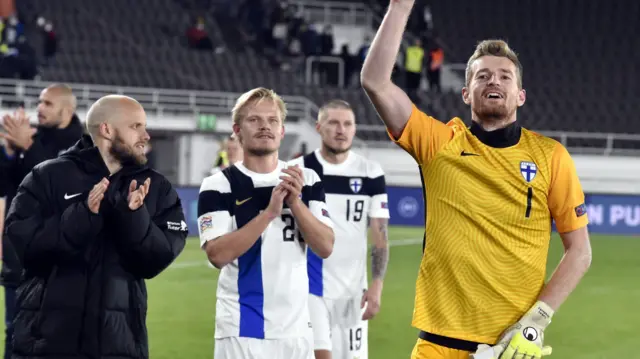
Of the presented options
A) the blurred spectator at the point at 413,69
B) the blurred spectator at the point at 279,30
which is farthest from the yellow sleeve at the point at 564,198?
the blurred spectator at the point at 279,30

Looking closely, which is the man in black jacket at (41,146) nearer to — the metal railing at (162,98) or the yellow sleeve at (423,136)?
the yellow sleeve at (423,136)

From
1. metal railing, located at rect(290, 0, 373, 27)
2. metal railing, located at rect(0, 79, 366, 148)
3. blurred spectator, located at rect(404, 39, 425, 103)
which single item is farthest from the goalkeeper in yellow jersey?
metal railing, located at rect(290, 0, 373, 27)

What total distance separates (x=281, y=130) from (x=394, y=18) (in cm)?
142

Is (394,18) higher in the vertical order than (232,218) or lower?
higher

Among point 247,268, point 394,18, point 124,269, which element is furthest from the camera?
point 247,268

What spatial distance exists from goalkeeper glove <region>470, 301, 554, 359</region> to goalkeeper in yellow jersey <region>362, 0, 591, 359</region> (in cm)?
3

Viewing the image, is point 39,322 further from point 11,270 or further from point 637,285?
point 637,285

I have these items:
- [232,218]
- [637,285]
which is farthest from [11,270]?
[637,285]

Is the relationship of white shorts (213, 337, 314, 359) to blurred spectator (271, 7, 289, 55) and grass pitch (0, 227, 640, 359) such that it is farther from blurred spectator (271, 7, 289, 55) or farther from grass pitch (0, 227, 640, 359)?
blurred spectator (271, 7, 289, 55)

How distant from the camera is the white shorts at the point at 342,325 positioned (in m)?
6.11

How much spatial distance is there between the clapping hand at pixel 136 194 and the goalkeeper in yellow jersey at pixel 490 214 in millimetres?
951

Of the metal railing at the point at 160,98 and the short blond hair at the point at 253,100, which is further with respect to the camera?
the metal railing at the point at 160,98

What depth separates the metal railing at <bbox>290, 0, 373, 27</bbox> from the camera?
1280 inches

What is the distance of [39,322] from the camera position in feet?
12.8
